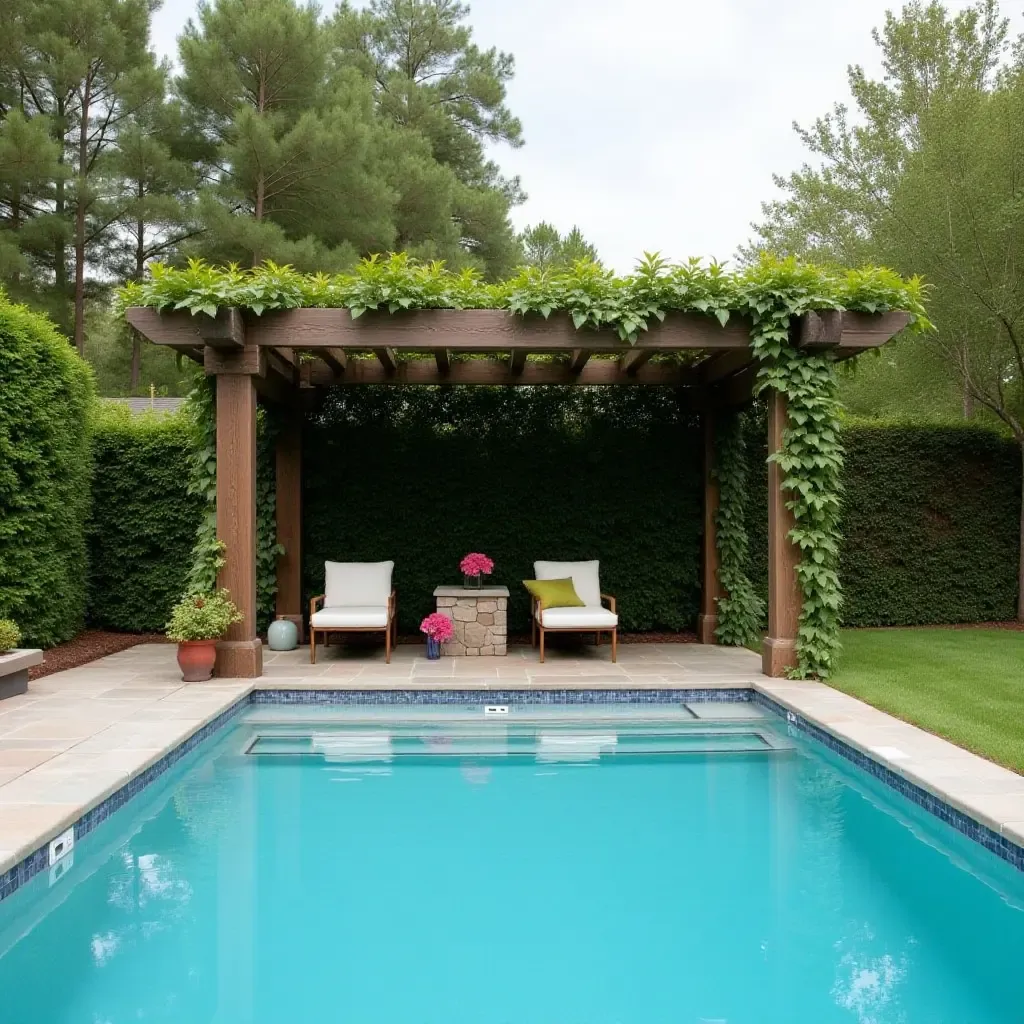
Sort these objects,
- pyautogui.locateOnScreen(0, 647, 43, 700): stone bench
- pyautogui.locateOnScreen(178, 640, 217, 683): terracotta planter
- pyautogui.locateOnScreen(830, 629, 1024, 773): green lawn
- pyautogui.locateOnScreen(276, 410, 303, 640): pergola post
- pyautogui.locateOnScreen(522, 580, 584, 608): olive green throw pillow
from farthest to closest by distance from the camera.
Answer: pyautogui.locateOnScreen(276, 410, 303, 640): pergola post → pyautogui.locateOnScreen(522, 580, 584, 608): olive green throw pillow → pyautogui.locateOnScreen(178, 640, 217, 683): terracotta planter → pyautogui.locateOnScreen(0, 647, 43, 700): stone bench → pyautogui.locateOnScreen(830, 629, 1024, 773): green lawn

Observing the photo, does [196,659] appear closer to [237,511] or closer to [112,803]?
[237,511]

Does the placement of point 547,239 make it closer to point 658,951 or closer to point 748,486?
point 748,486

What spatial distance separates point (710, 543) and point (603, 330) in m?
3.44

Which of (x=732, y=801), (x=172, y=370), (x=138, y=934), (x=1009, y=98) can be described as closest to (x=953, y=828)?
(x=732, y=801)

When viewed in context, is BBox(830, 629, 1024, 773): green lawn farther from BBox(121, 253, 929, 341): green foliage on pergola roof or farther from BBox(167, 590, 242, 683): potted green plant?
BBox(167, 590, 242, 683): potted green plant

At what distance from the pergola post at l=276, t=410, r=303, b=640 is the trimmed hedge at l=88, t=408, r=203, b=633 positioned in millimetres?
885

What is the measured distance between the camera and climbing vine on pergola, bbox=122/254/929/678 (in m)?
7.02

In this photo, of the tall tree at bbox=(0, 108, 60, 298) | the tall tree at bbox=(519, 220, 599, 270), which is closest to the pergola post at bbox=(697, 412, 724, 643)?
the tall tree at bbox=(0, 108, 60, 298)

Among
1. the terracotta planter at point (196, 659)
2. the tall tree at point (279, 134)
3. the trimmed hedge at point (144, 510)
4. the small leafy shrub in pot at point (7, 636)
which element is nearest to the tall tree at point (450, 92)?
the tall tree at point (279, 134)

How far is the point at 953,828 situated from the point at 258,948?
2902 mm

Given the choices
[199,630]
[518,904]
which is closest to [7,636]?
[199,630]

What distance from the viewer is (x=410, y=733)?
21.1 ft

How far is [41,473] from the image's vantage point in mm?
8188

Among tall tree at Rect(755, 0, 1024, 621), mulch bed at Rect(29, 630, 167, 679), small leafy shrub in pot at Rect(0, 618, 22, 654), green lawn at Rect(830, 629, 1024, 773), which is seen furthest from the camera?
tall tree at Rect(755, 0, 1024, 621)
